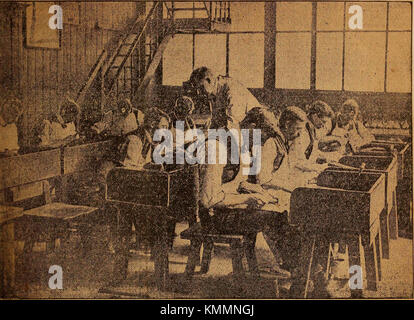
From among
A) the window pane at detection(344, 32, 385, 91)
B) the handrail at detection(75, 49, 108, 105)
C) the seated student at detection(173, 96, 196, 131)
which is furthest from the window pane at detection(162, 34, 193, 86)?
the window pane at detection(344, 32, 385, 91)

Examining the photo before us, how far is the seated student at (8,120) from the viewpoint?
A: 4.06 meters

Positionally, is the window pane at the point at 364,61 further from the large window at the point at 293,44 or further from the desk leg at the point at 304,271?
the desk leg at the point at 304,271

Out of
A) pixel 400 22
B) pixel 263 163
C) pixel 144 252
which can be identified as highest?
pixel 400 22

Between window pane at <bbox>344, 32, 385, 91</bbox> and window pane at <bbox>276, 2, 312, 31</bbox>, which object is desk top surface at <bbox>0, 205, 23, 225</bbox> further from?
window pane at <bbox>344, 32, 385, 91</bbox>

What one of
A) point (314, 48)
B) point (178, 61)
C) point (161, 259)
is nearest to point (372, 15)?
point (314, 48)

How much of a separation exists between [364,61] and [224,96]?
3.57ft

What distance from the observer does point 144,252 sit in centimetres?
409

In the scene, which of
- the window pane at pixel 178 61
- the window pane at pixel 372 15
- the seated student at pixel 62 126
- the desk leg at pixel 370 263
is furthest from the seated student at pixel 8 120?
the desk leg at pixel 370 263

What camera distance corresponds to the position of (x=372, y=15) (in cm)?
404

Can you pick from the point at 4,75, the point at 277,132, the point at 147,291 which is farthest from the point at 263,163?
the point at 4,75

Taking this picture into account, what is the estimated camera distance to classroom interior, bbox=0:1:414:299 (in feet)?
13.3

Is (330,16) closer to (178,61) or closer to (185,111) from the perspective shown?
(178,61)
